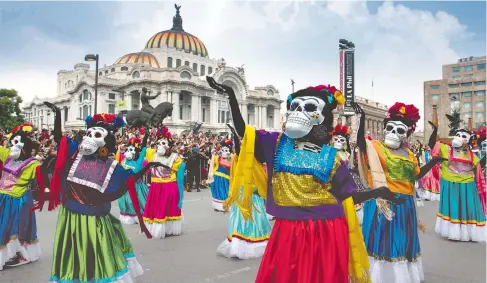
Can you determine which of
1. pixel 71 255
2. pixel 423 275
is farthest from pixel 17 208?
pixel 423 275

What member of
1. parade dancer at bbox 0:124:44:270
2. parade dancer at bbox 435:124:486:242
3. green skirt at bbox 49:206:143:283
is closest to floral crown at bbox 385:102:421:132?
parade dancer at bbox 435:124:486:242

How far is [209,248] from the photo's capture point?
7.01 metres

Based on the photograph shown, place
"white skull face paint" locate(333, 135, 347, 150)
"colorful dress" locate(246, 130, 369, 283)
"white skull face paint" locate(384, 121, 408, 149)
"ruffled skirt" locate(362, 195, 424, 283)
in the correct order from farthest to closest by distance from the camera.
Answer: "white skull face paint" locate(333, 135, 347, 150) < "white skull face paint" locate(384, 121, 408, 149) < "ruffled skirt" locate(362, 195, 424, 283) < "colorful dress" locate(246, 130, 369, 283)

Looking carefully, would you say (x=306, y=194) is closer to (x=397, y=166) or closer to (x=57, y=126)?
(x=397, y=166)

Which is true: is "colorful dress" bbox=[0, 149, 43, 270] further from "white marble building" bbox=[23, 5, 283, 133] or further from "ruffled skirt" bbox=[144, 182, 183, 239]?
"white marble building" bbox=[23, 5, 283, 133]

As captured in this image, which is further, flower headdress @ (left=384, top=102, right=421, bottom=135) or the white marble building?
the white marble building

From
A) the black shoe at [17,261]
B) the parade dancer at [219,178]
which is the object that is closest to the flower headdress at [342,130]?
the parade dancer at [219,178]

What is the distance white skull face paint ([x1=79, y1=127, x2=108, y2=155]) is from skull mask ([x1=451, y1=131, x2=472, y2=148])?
613cm

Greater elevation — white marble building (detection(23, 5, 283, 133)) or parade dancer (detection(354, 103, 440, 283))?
white marble building (detection(23, 5, 283, 133))

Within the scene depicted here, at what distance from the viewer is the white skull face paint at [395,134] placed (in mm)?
5012

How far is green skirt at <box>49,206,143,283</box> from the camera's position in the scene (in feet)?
13.3

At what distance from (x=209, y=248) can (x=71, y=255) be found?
321cm

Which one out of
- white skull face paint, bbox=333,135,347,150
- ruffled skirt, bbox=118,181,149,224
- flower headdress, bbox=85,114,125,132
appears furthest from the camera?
ruffled skirt, bbox=118,181,149,224

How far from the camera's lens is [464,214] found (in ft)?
A: 24.6
